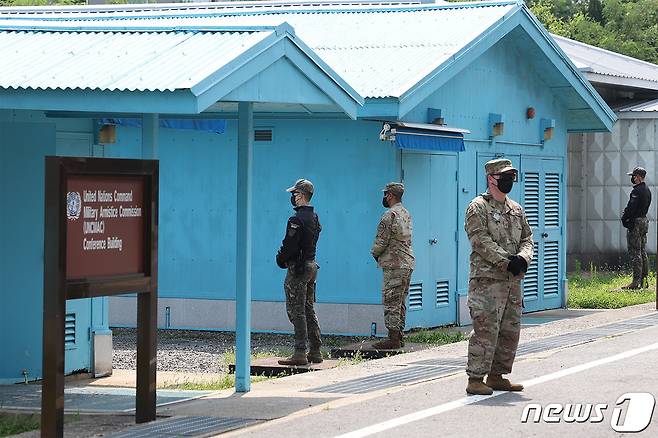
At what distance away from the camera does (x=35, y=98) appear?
1138 cm

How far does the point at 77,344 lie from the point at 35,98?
11.7 ft

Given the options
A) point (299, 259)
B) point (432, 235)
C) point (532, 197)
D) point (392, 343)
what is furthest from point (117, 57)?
point (532, 197)

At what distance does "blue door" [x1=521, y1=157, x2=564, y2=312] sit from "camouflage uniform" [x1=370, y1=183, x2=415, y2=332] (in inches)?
203

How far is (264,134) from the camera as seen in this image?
18.3 m

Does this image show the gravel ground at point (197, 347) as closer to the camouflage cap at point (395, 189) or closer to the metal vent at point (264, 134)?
the camouflage cap at point (395, 189)

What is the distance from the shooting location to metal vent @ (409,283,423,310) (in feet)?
59.3

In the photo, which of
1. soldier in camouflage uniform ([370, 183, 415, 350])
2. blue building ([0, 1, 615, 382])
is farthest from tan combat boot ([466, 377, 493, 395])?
soldier in camouflage uniform ([370, 183, 415, 350])

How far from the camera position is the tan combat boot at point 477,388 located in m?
12.0

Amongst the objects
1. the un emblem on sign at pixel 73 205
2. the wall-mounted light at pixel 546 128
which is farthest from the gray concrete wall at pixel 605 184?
the un emblem on sign at pixel 73 205

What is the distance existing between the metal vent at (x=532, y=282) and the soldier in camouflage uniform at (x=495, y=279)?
8.89 m

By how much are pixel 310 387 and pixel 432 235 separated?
5975 millimetres

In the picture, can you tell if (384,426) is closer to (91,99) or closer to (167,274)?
(91,99)

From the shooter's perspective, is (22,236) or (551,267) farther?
(551,267)

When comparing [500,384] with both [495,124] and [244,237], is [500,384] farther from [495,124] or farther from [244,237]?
[495,124]
